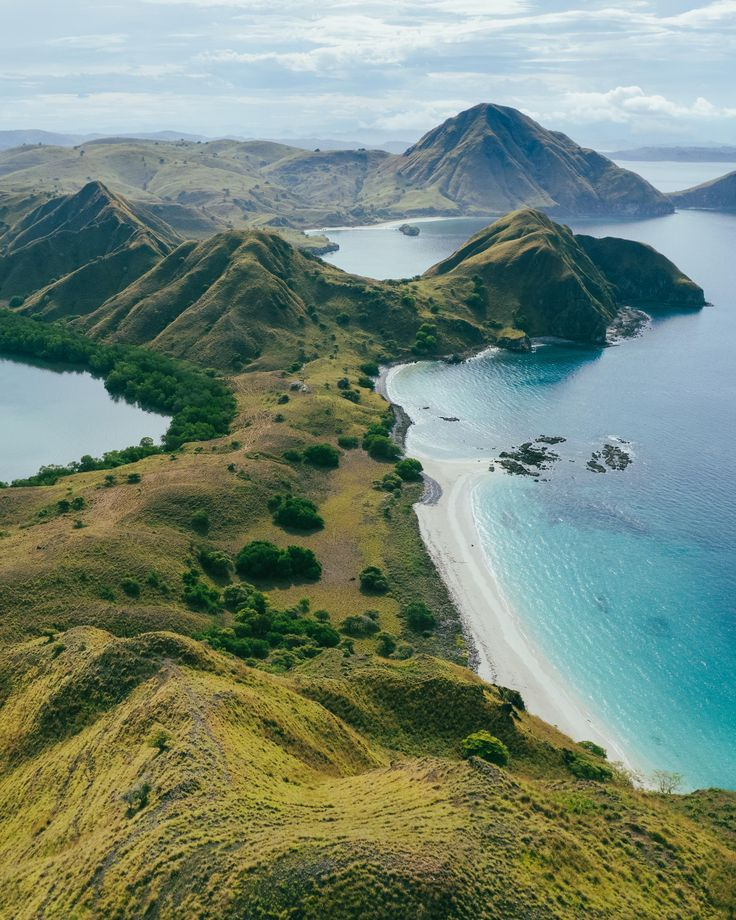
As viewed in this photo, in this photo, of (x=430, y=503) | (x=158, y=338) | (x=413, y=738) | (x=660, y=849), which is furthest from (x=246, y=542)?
(x=158, y=338)

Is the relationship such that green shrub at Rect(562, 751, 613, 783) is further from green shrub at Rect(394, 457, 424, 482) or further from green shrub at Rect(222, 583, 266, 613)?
green shrub at Rect(394, 457, 424, 482)

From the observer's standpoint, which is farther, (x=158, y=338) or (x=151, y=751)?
(x=158, y=338)

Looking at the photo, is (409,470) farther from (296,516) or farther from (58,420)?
(58,420)

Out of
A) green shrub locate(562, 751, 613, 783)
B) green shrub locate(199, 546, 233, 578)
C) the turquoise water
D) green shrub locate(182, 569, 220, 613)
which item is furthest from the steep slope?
the turquoise water

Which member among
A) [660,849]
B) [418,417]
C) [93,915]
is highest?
[93,915]

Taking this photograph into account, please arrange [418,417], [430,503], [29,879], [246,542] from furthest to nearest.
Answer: [418,417], [430,503], [246,542], [29,879]

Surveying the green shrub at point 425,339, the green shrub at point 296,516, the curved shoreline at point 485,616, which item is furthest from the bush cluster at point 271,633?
the green shrub at point 425,339

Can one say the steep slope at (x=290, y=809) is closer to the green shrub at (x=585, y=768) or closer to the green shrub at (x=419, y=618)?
the green shrub at (x=585, y=768)

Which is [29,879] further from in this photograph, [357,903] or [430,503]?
[430,503]
